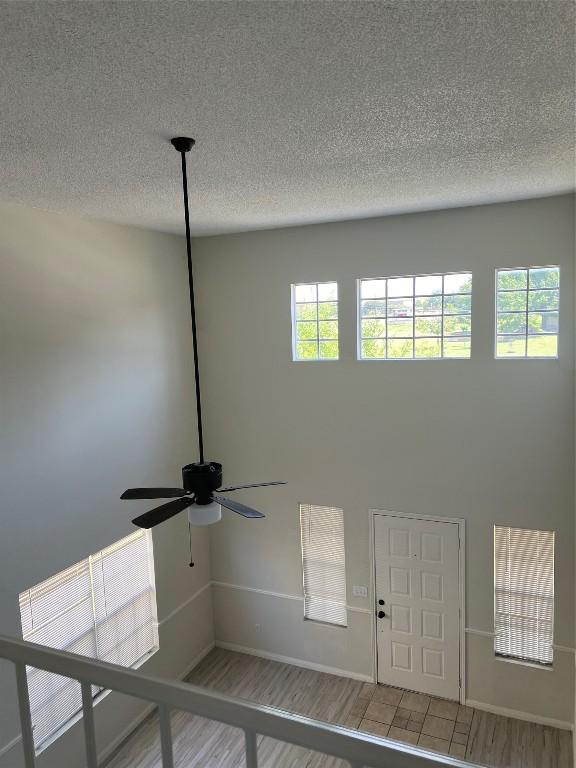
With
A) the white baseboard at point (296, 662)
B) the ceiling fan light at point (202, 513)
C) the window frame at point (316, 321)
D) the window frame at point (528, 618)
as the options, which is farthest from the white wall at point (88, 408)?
the window frame at point (528, 618)

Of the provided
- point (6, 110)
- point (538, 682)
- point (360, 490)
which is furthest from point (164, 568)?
point (6, 110)

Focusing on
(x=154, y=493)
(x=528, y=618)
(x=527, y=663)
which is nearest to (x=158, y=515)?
(x=154, y=493)

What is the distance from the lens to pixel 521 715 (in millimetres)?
5629

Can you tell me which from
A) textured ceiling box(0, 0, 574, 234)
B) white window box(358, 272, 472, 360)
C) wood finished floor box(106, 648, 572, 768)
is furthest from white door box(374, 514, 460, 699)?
textured ceiling box(0, 0, 574, 234)

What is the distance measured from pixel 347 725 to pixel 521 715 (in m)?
1.77

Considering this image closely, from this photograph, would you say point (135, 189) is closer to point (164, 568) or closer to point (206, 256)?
point (206, 256)

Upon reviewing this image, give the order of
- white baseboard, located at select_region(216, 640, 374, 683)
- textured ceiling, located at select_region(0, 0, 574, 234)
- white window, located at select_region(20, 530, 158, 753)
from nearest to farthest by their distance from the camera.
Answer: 1. textured ceiling, located at select_region(0, 0, 574, 234)
2. white window, located at select_region(20, 530, 158, 753)
3. white baseboard, located at select_region(216, 640, 374, 683)

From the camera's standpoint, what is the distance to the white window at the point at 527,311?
5.27 meters

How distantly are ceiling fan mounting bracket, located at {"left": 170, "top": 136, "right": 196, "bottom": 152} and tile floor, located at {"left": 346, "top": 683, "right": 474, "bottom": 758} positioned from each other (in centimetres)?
532

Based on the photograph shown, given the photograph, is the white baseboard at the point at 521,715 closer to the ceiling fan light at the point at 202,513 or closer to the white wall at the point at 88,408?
the white wall at the point at 88,408

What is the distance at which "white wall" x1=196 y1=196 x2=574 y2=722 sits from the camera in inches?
209

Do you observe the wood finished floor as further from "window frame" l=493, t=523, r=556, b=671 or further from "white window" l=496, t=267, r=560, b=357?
"white window" l=496, t=267, r=560, b=357

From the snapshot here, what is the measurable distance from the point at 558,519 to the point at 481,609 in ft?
4.08

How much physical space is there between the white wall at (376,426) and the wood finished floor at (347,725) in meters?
A: 0.26
